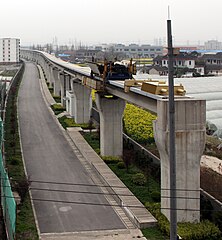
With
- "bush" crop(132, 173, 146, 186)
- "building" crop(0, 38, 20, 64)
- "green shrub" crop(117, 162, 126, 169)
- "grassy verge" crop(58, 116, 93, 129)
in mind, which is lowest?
"bush" crop(132, 173, 146, 186)

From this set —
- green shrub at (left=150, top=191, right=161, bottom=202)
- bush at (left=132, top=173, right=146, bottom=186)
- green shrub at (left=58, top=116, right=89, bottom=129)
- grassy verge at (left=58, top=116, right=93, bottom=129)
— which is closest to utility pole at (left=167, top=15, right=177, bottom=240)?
green shrub at (left=150, top=191, right=161, bottom=202)

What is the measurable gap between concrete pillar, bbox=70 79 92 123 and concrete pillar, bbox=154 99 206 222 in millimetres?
25429

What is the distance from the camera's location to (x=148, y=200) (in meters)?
21.6

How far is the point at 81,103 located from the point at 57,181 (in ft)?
64.2

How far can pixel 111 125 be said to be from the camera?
30.4 m

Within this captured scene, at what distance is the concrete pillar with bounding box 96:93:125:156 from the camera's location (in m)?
30.1

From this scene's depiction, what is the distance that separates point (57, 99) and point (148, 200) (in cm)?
4343

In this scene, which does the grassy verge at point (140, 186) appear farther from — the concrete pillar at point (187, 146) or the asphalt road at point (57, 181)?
the asphalt road at point (57, 181)

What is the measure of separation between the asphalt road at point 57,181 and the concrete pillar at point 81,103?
7.73 ft

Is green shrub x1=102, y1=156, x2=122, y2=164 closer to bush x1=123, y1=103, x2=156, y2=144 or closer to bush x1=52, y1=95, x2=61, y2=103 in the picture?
bush x1=123, y1=103, x2=156, y2=144

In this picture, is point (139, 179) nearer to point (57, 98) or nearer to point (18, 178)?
point (18, 178)

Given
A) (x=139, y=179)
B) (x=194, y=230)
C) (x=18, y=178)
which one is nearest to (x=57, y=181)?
(x=18, y=178)

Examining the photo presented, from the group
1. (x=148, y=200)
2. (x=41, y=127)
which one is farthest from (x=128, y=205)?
(x=41, y=127)

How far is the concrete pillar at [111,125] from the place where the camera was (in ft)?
98.8
